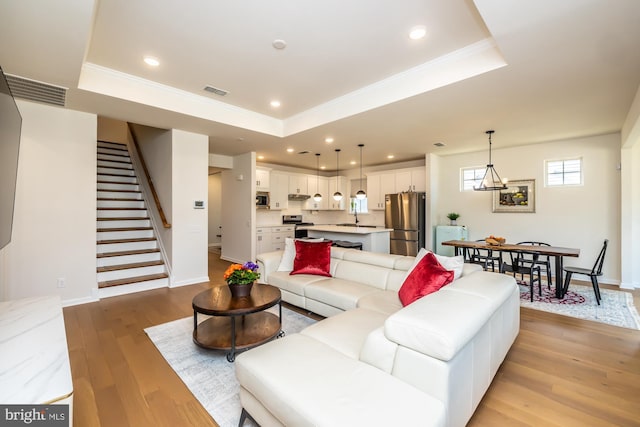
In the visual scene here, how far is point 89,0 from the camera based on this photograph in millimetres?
1893

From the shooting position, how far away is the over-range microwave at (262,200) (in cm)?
741

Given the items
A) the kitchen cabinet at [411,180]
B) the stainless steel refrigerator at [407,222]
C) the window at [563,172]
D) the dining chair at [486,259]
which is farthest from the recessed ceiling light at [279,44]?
the window at [563,172]

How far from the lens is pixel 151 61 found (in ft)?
10.0

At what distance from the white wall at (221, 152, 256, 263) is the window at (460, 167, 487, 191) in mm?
4853

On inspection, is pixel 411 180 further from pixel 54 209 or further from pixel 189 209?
pixel 54 209

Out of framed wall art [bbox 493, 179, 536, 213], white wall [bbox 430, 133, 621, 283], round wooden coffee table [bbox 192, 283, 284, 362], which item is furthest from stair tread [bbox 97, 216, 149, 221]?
framed wall art [bbox 493, 179, 536, 213]

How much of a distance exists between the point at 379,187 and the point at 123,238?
601 cm

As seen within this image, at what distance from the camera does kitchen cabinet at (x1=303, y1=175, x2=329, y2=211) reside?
28.5 ft

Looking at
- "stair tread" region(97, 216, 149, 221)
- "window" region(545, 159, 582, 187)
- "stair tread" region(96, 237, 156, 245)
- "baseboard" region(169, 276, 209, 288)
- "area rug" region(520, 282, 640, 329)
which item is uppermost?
"window" region(545, 159, 582, 187)

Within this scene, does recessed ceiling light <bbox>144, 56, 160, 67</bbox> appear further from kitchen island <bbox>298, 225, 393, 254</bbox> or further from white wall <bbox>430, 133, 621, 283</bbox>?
white wall <bbox>430, 133, 621, 283</bbox>

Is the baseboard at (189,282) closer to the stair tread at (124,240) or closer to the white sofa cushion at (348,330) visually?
the stair tread at (124,240)

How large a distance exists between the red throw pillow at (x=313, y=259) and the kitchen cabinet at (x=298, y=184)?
4477 mm

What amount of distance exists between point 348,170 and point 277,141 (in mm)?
4197

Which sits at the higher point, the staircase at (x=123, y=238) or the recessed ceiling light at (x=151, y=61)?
the recessed ceiling light at (x=151, y=61)
